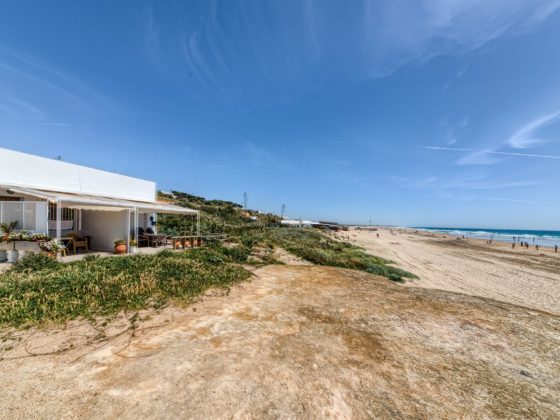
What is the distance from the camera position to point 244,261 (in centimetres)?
1132

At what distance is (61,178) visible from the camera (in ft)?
44.7

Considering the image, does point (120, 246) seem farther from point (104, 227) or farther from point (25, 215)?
point (25, 215)

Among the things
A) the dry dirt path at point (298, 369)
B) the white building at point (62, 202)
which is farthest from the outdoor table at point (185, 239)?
the dry dirt path at point (298, 369)

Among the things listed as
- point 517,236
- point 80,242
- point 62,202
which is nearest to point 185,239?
point 80,242

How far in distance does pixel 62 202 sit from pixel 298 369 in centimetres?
1168

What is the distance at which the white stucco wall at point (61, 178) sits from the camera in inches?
460

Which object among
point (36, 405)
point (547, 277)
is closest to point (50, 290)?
point (36, 405)

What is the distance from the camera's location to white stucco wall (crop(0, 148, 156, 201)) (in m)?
11.7

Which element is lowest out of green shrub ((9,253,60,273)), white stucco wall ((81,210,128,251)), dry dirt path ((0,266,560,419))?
dry dirt path ((0,266,560,419))

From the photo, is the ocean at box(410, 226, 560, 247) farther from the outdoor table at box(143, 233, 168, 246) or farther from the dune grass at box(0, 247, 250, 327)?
the outdoor table at box(143, 233, 168, 246)

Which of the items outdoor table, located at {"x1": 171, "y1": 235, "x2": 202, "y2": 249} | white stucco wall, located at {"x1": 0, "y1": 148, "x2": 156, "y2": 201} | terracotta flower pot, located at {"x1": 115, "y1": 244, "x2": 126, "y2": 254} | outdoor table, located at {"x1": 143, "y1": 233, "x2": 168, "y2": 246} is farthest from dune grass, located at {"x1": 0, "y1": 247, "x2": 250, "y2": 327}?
white stucco wall, located at {"x1": 0, "y1": 148, "x2": 156, "y2": 201}

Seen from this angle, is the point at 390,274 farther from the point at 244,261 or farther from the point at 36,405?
the point at 36,405

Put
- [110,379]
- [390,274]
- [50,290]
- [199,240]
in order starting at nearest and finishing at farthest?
[110,379], [50,290], [390,274], [199,240]

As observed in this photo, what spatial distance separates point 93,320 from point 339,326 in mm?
4886
